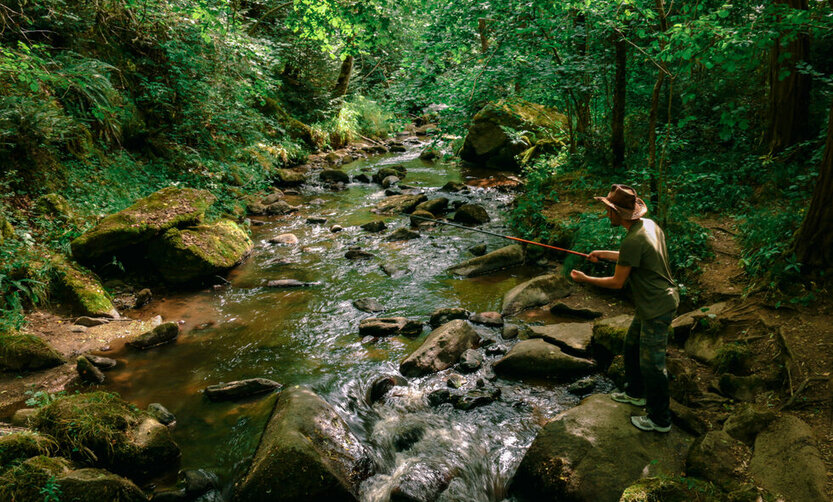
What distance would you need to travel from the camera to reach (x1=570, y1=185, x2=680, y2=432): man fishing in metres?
3.76

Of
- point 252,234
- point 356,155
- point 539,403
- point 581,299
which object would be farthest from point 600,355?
point 356,155

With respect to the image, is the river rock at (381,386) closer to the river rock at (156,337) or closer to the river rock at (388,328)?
the river rock at (388,328)

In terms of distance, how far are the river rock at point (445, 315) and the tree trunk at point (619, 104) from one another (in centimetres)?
565

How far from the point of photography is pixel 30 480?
3184 mm

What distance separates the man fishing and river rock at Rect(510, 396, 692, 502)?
154 mm

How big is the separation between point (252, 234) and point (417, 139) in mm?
14595

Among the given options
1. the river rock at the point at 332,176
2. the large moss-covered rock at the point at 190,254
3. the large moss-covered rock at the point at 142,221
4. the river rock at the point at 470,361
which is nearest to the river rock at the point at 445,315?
the river rock at the point at 470,361

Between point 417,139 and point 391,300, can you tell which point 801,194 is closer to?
point 391,300

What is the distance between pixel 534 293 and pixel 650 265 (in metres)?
3.24

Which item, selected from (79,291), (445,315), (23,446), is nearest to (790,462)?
(445,315)

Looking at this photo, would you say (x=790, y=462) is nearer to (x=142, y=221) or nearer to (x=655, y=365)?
(x=655, y=365)

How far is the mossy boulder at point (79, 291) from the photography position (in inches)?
245

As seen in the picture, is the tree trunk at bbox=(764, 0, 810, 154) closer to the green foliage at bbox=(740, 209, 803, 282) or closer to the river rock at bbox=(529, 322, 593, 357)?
the green foliage at bbox=(740, 209, 803, 282)

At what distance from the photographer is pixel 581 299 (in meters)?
6.93
